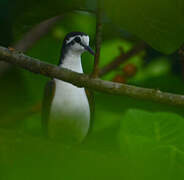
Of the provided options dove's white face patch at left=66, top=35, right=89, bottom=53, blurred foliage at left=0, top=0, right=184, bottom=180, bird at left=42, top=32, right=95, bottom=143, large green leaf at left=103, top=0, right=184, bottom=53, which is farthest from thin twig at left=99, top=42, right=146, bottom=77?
large green leaf at left=103, top=0, right=184, bottom=53

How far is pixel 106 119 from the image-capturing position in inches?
62.2

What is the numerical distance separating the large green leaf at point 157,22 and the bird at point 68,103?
13.3 inches

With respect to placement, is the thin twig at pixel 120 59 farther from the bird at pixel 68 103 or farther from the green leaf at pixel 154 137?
the green leaf at pixel 154 137

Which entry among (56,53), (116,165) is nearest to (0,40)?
(56,53)

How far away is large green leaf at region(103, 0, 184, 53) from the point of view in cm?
62

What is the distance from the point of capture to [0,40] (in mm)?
1173

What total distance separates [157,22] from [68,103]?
1.95ft

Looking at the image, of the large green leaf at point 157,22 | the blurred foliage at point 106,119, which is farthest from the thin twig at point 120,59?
the large green leaf at point 157,22

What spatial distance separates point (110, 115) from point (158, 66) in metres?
0.80

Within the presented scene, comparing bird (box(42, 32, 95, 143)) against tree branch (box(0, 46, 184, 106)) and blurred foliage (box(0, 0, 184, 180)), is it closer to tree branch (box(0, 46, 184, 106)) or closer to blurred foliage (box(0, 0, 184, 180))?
blurred foliage (box(0, 0, 184, 180))

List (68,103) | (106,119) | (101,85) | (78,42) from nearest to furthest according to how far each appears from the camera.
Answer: (101,85)
(78,42)
(68,103)
(106,119)

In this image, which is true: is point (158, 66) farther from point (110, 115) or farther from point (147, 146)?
point (147, 146)

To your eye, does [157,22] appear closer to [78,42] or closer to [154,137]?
[154,137]

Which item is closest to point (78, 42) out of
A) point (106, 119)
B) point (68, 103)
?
point (68, 103)
